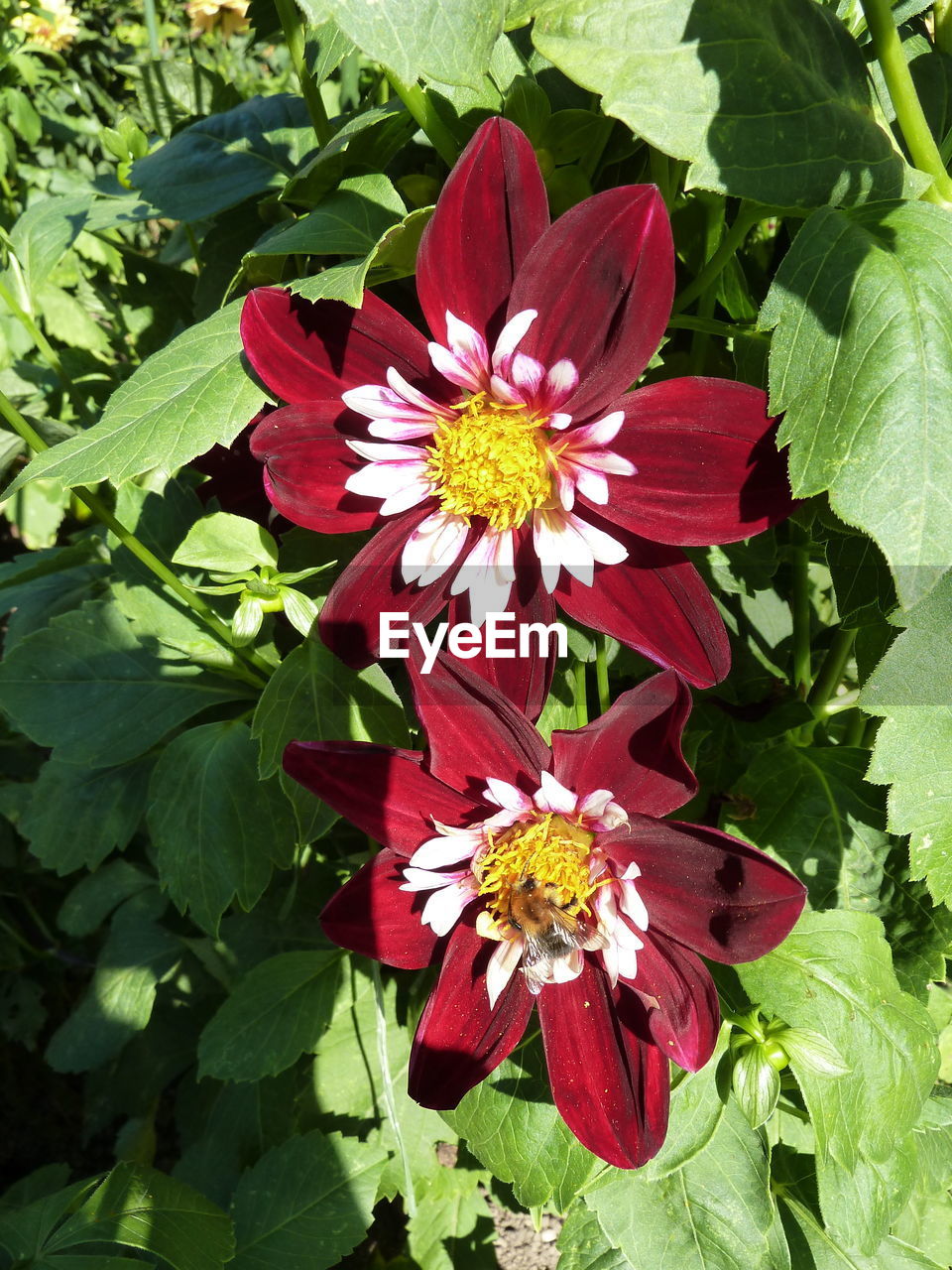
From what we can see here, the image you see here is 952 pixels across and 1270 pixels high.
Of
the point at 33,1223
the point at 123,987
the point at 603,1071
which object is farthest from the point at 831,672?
the point at 123,987

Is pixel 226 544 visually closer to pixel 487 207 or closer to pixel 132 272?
pixel 487 207

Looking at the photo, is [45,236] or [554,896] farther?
[45,236]

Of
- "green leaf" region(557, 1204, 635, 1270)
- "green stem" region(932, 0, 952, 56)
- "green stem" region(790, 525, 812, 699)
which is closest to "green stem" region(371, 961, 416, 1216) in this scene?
"green leaf" region(557, 1204, 635, 1270)

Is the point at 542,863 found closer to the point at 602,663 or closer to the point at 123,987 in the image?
the point at 602,663

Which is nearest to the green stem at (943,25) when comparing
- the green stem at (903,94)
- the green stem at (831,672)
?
the green stem at (903,94)

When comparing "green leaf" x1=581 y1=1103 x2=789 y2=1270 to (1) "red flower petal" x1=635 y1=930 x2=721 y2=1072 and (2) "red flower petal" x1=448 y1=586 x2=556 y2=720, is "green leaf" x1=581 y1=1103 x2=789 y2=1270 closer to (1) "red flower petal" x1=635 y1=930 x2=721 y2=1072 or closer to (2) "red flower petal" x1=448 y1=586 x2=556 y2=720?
(1) "red flower petal" x1=635 y1=930 x2=721 y2=1072

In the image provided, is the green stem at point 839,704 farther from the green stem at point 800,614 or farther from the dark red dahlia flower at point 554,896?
the dark red dahlia flower at point 554,896
